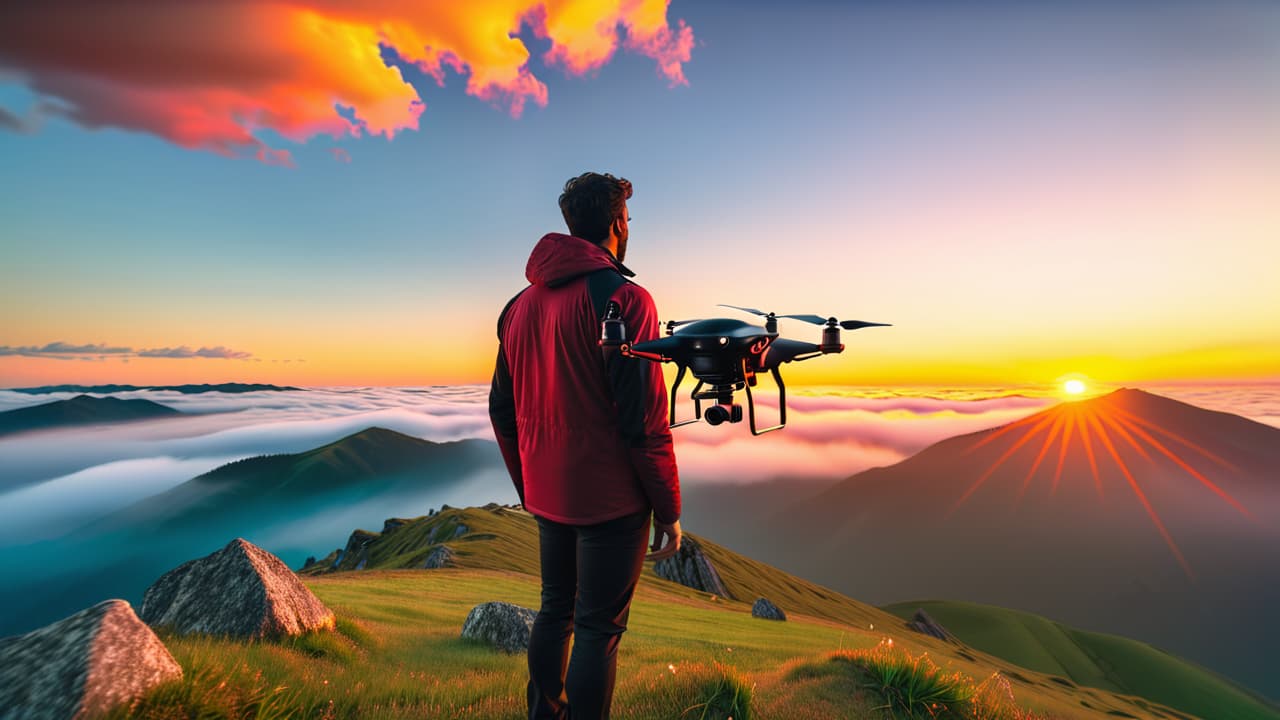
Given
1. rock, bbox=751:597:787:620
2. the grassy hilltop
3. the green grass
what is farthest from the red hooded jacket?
the green grass

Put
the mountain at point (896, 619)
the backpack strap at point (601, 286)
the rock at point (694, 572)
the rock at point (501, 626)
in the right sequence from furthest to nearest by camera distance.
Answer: the rock at point (694, 572) < the mountain at point (896, 619) < the rock at point (501, 626) < the backpack strap at point (601, 286)

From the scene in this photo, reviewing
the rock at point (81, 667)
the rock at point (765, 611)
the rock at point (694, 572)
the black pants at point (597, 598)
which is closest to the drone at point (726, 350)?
the black pants at point (597, 598)

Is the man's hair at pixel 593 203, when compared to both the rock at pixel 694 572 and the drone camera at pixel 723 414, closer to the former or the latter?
the drone camera at pixel 723 414

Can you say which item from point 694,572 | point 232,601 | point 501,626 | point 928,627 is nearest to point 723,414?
point 232,601

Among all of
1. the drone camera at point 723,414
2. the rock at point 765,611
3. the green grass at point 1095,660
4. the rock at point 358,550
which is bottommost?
the green grass at point 1095,660

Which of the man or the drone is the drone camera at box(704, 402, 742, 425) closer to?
the drone

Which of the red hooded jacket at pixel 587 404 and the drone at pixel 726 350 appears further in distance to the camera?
the red hooded jacket at pixel 587 404

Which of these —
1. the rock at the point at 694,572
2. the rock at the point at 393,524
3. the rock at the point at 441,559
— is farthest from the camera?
the rock at the point at 393,524

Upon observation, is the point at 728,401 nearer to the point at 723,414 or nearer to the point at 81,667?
the point at 723,414

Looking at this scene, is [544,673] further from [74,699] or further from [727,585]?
[727,585]
